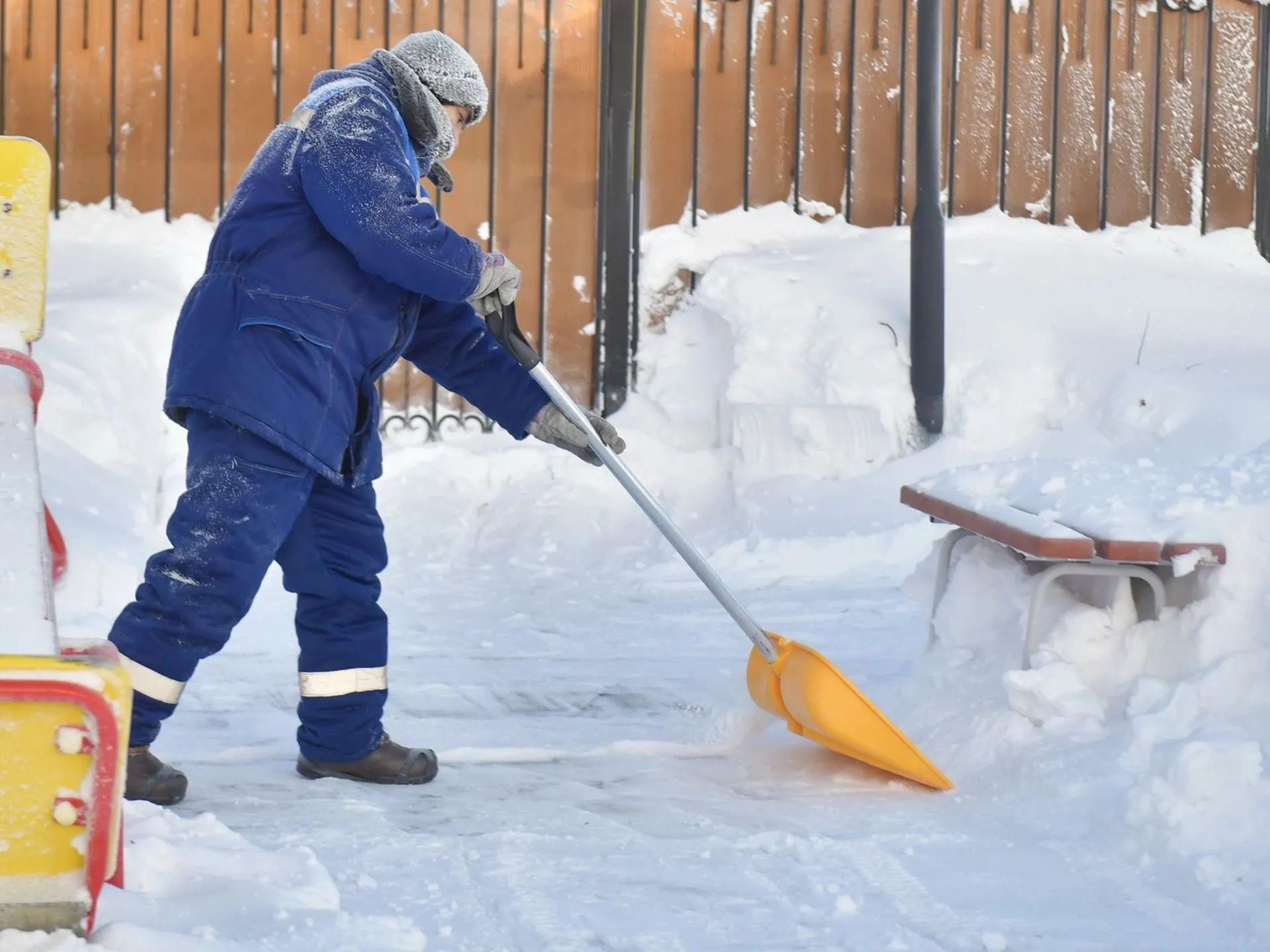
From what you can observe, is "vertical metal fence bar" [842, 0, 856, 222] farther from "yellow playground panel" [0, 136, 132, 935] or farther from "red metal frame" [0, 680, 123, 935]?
"red metal frame" [0, 680, 123, 935]

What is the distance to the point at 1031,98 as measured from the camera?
6980mm

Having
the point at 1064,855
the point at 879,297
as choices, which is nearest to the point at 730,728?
the point at 1064,855

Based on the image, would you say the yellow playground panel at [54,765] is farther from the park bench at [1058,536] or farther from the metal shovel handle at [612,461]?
the park bench at [1058,536]

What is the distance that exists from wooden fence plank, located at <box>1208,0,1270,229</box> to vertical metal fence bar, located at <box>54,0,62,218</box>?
222 inches

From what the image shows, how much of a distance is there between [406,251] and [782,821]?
4.10 feet

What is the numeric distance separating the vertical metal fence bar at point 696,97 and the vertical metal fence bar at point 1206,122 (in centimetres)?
256

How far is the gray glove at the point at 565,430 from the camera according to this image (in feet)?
10.3

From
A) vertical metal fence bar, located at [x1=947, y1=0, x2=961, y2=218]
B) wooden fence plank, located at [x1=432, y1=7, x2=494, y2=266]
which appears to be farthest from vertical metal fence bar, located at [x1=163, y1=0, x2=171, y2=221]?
vertical metal fence bar, located at [x1=947, y1=0, x2=961, y2=218]

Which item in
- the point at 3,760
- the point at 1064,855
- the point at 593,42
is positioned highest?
the point at 593,42

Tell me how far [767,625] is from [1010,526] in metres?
1.73

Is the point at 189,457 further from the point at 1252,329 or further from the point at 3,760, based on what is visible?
the point at 1252,329

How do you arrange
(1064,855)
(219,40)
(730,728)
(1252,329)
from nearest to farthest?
(1064,855) → (730,728) → (1252,329) → (219,40)

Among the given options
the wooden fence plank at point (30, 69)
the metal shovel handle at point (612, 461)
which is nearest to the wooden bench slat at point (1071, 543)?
the metal shovel handle at point (612, 461)

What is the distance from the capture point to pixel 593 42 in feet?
22.1
